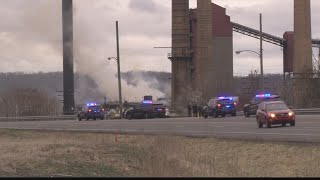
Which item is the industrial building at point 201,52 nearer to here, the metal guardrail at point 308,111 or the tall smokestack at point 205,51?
the tall smokestack at point 205,51

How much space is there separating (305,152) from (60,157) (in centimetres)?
976

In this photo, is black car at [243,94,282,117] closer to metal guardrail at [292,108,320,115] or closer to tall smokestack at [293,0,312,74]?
metal guardrail at [292,108,320,115]

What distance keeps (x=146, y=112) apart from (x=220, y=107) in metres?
12.7

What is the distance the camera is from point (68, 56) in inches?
3238

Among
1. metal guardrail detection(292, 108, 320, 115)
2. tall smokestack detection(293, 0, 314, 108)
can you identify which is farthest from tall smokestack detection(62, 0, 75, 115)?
metal guardrail detection(292, 108, 320, 115)

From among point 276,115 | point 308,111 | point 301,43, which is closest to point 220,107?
point 308,111

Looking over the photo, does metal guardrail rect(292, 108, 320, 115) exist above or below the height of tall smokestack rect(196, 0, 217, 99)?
below

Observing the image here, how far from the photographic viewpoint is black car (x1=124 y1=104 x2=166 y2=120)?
64.0 m

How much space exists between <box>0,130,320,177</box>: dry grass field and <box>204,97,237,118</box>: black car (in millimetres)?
23303

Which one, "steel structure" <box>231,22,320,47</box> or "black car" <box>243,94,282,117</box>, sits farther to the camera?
"steel structure" <box>231,22,320,47</box>

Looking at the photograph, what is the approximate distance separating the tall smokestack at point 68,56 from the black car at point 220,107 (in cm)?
3188

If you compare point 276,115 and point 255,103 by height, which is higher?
point 255,103

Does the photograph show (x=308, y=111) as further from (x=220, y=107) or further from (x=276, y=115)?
(x=276, y=115)

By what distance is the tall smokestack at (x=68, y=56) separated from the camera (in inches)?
3140
